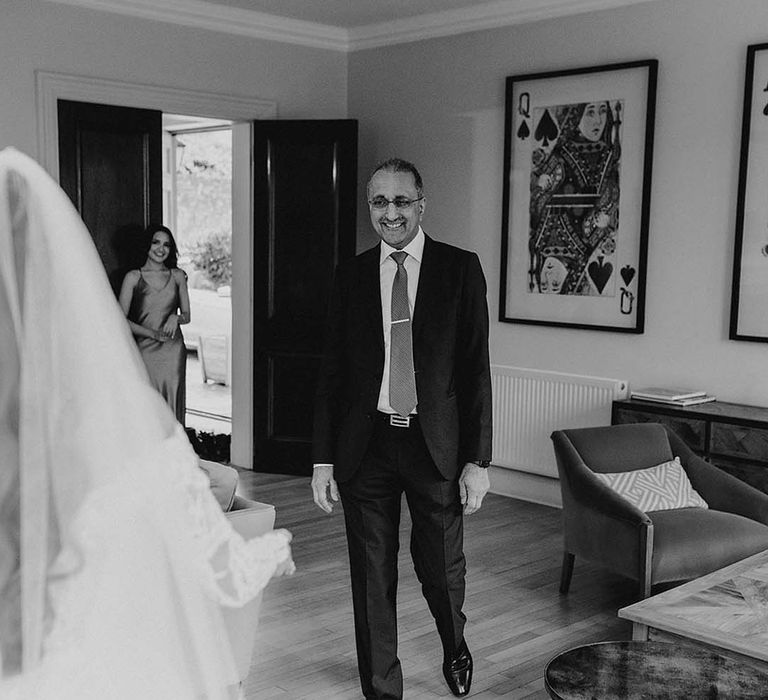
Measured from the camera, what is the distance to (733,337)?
4.91 m

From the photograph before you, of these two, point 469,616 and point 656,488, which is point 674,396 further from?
point 469,616

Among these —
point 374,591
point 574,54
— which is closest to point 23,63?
point 574,54

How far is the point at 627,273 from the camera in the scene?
5.33 metres

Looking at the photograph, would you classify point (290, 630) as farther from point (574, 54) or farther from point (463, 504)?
point (574, 54)

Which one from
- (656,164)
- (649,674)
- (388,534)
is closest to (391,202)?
(388,534)

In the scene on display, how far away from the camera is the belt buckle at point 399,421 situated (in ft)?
9.75

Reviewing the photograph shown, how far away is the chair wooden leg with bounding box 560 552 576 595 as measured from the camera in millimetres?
4227

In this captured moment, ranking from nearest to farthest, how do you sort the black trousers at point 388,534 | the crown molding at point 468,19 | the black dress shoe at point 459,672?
the black trousers at point 388,534 < the black dress shoe at point 459,672 < the crown molding at point 468,19

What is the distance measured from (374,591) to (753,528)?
1.68 meters

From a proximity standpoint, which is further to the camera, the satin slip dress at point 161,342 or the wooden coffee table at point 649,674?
the satin slip dress at point 161,342

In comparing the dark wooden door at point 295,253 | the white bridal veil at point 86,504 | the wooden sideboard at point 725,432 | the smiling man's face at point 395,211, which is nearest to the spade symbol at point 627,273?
the wooden sideboard at point 725,432

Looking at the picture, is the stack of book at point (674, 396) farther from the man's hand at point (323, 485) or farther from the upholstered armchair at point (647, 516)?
the man's hand at point (323, 485)

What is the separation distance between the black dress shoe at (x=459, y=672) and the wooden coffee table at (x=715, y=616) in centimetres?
56

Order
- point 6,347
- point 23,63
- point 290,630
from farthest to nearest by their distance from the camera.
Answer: point 23,63, point 290,630, point 6,347
